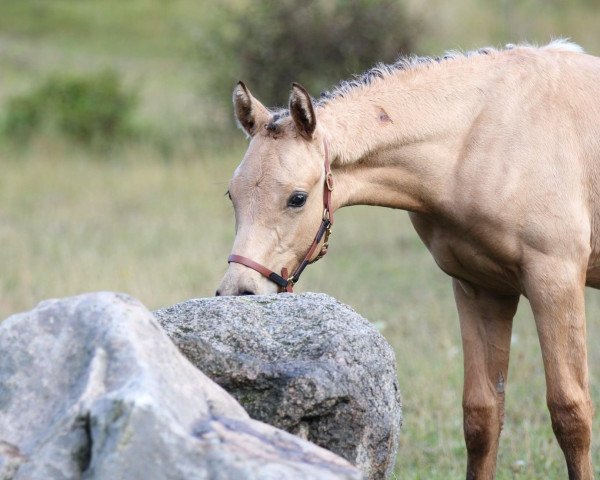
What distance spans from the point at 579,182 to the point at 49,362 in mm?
2925

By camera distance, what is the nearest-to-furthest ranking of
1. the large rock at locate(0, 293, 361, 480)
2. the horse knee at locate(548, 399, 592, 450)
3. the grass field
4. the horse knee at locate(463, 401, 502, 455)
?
the large rock at locate(0, 293, 361, 480) < the horse knee at locate(548, 399, 592, 450) < the horse knee at locate(463, 401, 502, 455) < the grass field

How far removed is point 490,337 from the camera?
5516mm

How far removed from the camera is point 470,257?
5.08 m

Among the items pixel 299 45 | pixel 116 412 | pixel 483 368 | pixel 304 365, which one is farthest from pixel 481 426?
pixel 299 45

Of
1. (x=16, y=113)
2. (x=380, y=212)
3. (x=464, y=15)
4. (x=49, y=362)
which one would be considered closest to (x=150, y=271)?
(x=380, y=212)

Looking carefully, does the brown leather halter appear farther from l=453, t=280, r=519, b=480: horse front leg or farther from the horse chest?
l=453, t=280, r=519, b=480: horse front leg

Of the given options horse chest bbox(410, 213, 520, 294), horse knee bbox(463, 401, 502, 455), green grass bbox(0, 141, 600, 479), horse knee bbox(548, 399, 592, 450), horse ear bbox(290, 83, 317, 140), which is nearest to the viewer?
horse ear bbox(290, 83, 317, 140)

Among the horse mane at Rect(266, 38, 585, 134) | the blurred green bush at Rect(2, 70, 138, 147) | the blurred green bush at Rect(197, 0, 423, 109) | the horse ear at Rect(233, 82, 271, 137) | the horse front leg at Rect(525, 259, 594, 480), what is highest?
the blurred green bush at Rect(197, 0, 423, 109)

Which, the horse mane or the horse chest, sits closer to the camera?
the horse chest

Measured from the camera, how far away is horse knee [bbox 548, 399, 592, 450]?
4.84 metres

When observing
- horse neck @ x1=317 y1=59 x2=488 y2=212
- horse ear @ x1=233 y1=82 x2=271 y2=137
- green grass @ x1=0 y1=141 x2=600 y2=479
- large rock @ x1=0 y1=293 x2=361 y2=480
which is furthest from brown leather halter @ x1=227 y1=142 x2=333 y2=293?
green grass @ x1=0 y1=141 x2=600 y2=479

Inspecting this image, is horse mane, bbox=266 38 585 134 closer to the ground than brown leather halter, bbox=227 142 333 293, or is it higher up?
higher up

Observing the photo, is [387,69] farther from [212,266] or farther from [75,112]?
[75,112]

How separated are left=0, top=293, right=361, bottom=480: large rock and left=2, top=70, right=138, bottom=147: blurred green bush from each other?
14927 mm
